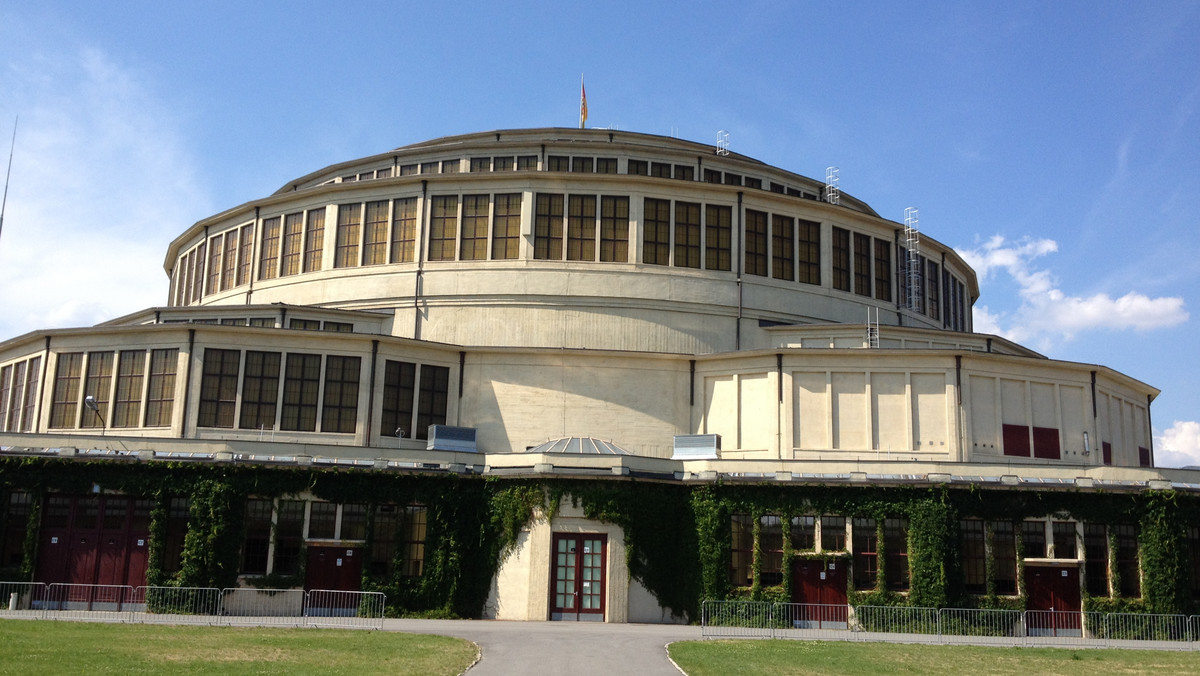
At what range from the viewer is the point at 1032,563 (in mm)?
41938

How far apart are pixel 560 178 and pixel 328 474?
833 inches

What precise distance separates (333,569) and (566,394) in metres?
14.1

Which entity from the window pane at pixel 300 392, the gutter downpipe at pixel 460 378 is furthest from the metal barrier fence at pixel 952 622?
the window pane at pixel 300 392

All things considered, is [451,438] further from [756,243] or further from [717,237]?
[756,243]

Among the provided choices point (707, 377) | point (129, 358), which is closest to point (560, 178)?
point (707, 377)

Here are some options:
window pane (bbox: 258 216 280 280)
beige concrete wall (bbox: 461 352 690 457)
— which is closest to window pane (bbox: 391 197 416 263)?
window pane (bbox: 258 216 280 280)

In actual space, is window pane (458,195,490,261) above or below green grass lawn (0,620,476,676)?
above

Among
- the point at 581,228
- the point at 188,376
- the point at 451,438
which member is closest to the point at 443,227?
the point at 581,228

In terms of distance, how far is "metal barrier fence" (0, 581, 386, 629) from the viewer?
3991 cm

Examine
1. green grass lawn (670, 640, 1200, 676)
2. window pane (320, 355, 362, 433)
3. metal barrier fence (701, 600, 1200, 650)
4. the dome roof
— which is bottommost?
green grass lawn (670, 640, 1200, 676)

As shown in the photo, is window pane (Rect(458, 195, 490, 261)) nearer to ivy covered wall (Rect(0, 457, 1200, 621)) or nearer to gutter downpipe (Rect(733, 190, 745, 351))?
gutter downpipe (Rect(733, 190, 745, 351))

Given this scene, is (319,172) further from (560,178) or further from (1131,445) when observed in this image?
(1131,445)

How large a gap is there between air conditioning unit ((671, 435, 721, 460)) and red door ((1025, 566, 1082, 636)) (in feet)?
45.2

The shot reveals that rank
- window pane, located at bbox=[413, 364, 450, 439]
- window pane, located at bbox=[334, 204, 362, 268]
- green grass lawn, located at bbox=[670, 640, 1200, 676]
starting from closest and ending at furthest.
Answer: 1. green grass lawn, located at bbox=[670, 640, 1200, 676]
2. window pane, located at bbox=[413, 364, 450, 439]
3. window pane, located at bbox=[334, 204, 362, 268]
